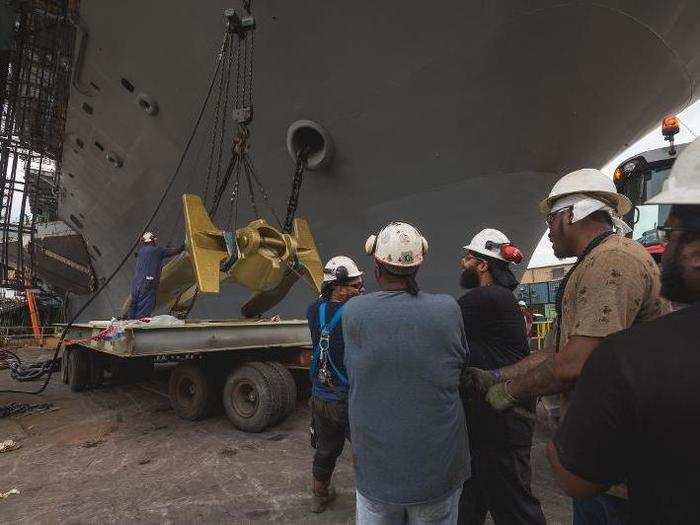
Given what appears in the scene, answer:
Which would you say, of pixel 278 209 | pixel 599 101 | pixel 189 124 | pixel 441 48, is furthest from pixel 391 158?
pixel 189 124

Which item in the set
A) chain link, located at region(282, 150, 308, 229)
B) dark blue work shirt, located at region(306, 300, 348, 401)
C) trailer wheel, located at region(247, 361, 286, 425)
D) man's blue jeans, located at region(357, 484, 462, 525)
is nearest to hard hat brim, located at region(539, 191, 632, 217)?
man's blue jeans, located at region(357, 484, 462, 525)

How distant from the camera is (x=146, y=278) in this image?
19.6 ft

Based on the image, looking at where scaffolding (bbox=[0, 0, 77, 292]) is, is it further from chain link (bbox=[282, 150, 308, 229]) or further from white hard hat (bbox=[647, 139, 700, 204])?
white hard hat (bbox=[647, 139, 700, 204])

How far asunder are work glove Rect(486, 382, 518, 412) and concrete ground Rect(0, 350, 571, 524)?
1.60m

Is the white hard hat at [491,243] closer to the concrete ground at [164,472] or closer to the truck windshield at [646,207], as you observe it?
the concrete ground at [164,472]

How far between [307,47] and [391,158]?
177 cm

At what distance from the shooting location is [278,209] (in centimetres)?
681

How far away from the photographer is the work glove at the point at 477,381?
1881 millimetres

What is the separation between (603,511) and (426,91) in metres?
4.71

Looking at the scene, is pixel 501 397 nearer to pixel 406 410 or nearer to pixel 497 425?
pixel 406 410

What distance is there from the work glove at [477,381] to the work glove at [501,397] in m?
0.18

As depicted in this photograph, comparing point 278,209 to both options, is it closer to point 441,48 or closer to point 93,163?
point 441,48

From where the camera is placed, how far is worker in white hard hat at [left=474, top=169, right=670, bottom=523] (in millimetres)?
1355

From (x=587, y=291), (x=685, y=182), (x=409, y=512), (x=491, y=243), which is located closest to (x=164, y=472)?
(x=409, y=512)
